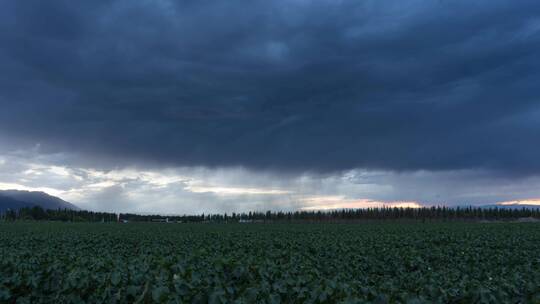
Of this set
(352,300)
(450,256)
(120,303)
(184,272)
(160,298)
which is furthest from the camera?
(450,256)

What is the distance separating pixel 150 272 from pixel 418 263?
1624 centimetres

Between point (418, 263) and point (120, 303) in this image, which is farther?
point (418, 263)

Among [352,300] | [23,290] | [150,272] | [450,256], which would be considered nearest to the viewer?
[352,300]

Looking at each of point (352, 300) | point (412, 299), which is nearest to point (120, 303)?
point (352, 300)

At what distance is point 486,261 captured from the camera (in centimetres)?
2475

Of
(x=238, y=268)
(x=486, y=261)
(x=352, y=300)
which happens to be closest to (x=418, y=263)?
(x=486, y=261)

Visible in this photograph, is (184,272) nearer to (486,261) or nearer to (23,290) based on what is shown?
(23,290)

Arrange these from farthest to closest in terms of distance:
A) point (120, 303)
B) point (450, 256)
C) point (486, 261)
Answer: point (450, 256) < point (486, 261) < point (120, 303)

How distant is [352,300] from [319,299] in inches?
45.2

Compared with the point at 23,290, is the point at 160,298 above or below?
above

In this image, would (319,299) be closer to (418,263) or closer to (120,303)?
(120,303)

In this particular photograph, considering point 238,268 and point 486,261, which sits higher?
point 238,268

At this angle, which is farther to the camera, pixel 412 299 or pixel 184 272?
pixel 184 272

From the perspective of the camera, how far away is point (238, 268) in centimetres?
1160
